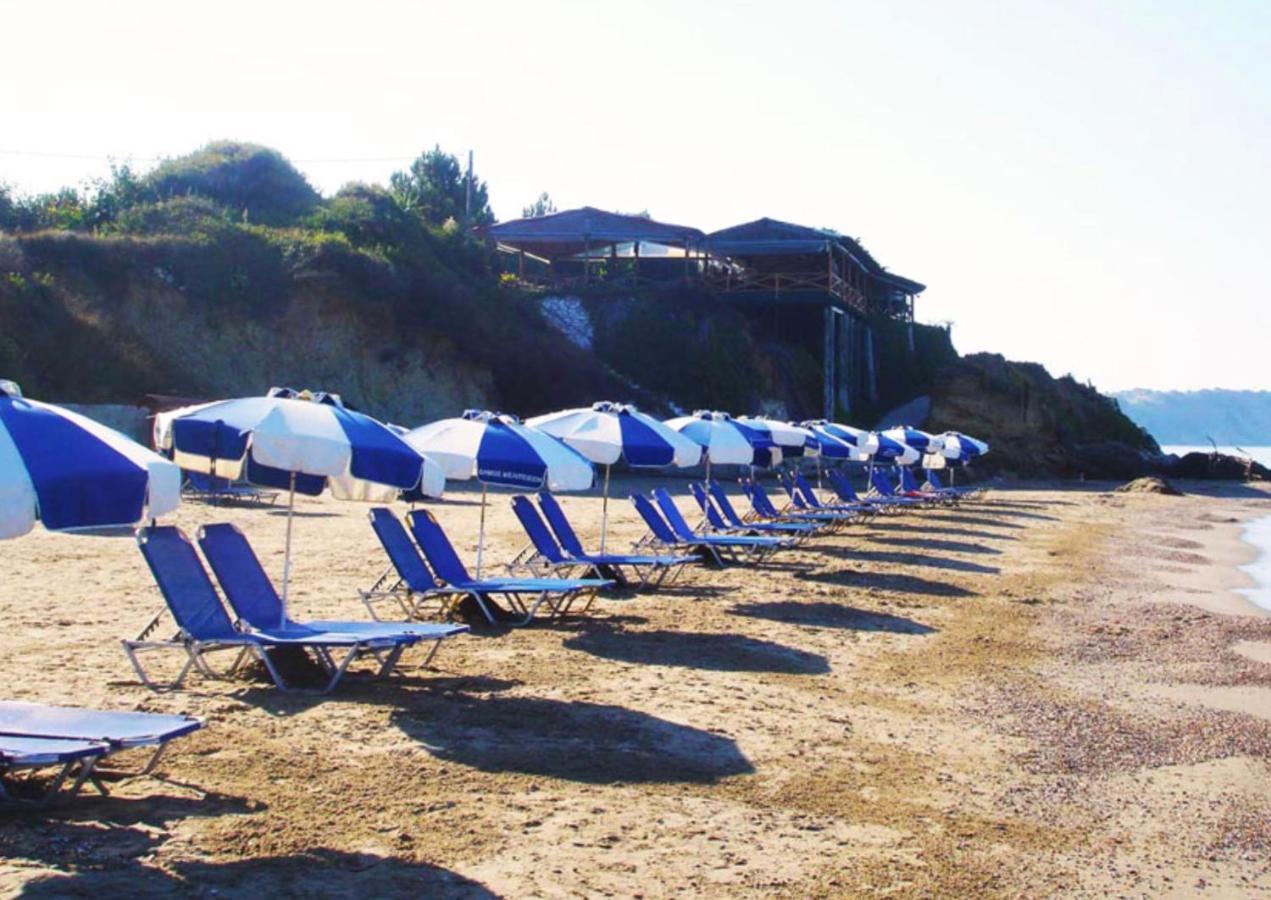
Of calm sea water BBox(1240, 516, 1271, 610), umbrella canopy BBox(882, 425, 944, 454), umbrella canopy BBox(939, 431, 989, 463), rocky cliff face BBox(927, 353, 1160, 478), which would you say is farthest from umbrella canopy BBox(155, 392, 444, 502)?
rocky cliff face BBox(927, 353, 1160, 478)

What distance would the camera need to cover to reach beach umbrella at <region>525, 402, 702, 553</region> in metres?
11.8

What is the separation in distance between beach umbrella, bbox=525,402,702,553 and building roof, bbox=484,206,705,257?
28.4 meters

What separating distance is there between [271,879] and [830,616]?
7567 mm

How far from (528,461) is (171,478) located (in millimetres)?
4704

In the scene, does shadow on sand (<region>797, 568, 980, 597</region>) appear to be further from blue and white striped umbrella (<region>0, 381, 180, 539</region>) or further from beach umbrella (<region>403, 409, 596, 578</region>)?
blue and white striped umbrella (<region>0, 381, 180, 539</region>)

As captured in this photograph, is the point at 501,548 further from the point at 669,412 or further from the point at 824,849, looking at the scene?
the point at 669,412

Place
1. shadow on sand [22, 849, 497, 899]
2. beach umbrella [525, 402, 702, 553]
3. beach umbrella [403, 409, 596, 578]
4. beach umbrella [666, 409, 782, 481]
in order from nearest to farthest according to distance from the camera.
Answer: shadow on sand [22, 849, 497, 899], beach umbrella [403, 409, 596, 578], beach umbrella [525, 402, 702, 553], beach umbrella [666, 409, 782, 481]

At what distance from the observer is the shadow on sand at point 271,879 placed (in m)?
4.49

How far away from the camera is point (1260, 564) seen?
72.9 ft

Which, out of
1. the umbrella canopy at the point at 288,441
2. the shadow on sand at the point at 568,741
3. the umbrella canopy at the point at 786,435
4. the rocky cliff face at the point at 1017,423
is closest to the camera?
the shadow on sand at the point at 568,741

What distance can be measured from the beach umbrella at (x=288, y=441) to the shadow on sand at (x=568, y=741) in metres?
1.27

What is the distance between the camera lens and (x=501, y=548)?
15773mm

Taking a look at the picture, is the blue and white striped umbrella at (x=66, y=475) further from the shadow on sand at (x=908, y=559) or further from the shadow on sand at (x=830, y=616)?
the shadow on sand at (x=908, y=559)

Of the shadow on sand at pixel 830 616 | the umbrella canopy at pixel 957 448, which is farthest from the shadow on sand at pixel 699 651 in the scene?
the umbrella canopy at pixel 957 448
